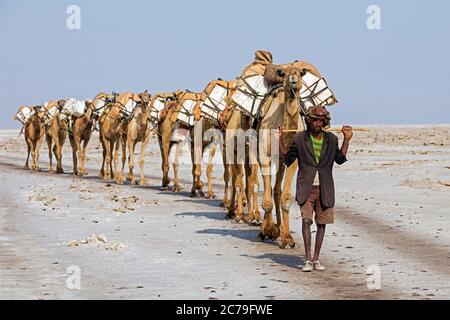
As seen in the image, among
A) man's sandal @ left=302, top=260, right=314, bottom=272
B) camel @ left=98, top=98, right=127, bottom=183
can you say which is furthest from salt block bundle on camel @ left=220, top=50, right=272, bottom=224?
camel @ left=98, top=98, right=127, bottom=183

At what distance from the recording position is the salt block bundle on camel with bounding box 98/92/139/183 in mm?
30266

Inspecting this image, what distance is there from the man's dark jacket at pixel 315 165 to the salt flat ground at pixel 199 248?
1.00 meters

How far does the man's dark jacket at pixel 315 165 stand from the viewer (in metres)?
12.5

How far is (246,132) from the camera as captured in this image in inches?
673

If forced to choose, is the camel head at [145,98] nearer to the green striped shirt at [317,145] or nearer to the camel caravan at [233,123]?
the camel caravan at [233,123]

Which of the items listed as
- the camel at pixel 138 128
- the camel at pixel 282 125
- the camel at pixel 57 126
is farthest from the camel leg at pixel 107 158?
the camel at pixel 282 125

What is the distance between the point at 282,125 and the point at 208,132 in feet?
32.7

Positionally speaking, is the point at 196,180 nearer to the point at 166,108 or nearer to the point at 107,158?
the point at 166,108

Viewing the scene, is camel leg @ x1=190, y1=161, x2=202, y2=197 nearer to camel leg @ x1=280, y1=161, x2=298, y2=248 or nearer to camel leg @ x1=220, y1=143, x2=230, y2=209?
camel leg @ x1=220, y1=143, x2=230, y2=209

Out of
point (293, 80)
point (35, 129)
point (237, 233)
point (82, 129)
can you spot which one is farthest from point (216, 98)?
point (35, 129)

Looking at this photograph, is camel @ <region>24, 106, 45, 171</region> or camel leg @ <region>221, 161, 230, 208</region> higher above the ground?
camel @ <region>24, 106, 45, 171</region>

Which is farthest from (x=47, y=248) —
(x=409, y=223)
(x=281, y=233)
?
(x=409, y=223)

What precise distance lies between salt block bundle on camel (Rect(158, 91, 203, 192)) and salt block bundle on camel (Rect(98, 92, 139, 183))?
260 cm

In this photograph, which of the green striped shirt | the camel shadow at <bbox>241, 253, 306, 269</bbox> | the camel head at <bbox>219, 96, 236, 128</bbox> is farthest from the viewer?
the camel head at <bbox>219, 96, 236, 128</bbox>
